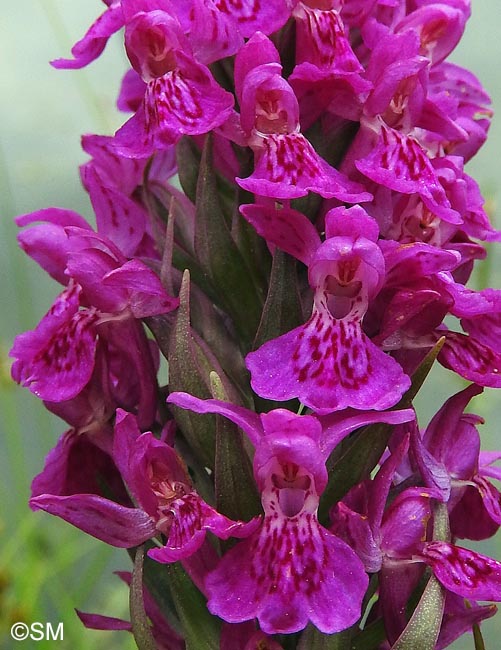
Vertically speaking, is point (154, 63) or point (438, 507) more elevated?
point (154, 63)

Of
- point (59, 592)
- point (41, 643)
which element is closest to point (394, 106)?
point (41, 643)

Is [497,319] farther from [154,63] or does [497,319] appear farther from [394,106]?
[154,63]

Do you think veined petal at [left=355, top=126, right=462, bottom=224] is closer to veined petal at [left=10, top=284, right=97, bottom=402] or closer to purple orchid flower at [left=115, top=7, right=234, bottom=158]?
purple orchid flower at [left=115, top=7, right=234, bottom=158]

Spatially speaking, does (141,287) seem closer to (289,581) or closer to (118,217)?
(118,217)

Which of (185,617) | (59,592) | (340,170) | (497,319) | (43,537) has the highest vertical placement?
(340,170)

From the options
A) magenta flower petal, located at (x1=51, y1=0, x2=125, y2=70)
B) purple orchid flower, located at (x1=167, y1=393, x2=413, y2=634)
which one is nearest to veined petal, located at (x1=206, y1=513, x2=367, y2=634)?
purple orchid flower, located at (x1=167, y1=393, x2=413, y2=634)

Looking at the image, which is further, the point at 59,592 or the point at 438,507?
the point at 59,592
